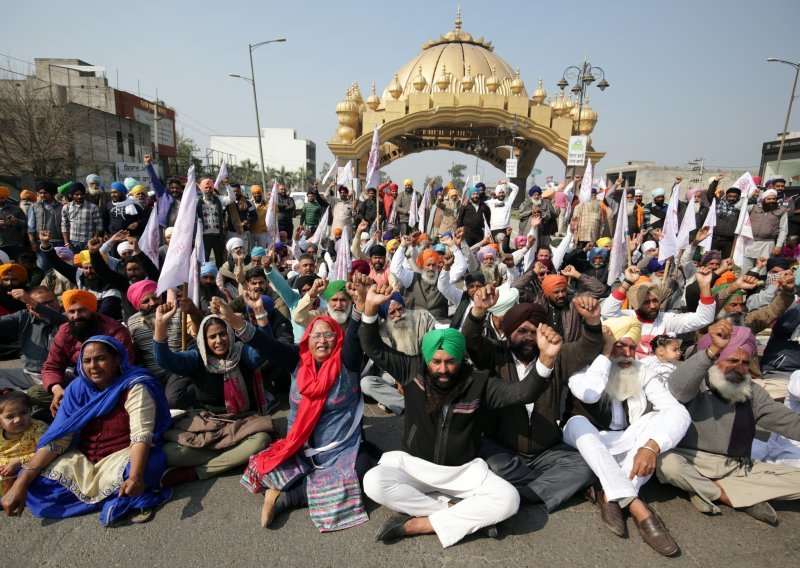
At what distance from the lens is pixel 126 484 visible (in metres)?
2.77

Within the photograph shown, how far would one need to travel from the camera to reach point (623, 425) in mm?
3180

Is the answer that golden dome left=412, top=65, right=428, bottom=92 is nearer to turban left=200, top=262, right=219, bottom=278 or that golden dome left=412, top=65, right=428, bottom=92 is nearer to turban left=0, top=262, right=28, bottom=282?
turban left=200, top=262, right=219, bottom=278

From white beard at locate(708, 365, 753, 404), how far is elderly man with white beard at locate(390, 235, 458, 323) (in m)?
2.95

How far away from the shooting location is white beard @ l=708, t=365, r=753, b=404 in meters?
2.92

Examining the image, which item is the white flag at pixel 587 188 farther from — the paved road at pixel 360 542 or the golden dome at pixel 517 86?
the golden dome at pixel 517 86

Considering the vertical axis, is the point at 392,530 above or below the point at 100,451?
below

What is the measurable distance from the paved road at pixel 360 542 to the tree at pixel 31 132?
24620 mm

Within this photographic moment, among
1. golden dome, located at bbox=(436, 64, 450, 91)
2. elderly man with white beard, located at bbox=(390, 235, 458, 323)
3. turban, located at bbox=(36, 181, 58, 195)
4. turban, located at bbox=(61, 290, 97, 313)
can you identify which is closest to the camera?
turban, located at bbox=(61, 290, 97, 313)

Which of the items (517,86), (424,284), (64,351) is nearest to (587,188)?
(424,284)

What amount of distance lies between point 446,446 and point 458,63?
26.6 metres

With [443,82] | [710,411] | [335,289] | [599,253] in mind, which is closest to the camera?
[710,411]

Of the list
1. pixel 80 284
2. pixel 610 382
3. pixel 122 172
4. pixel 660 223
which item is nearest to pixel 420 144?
pixel 122 172

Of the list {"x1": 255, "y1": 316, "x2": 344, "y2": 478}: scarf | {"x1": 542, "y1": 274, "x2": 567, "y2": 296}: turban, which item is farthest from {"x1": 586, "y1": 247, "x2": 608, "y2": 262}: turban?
{"x1": 255, "y1": 316, "x2": 344, "y2": 478}: scarf

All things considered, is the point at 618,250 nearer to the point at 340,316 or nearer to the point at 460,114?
the point at 340,316
